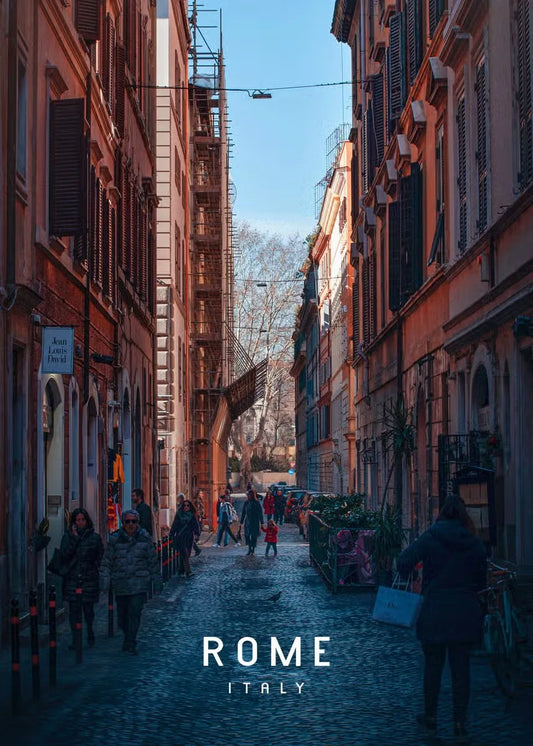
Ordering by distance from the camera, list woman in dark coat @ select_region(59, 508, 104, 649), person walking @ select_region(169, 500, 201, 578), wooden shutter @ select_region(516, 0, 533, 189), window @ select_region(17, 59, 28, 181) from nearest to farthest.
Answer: wooden shutter @ select_region(516, 0, 533, 189), woman in dark coat @ select_region(59, 508, 104, 649), window @ select_region(17, 59, 28, 181), person walking @ select_region(169, 500, 201, 578)

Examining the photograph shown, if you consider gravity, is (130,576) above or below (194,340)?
below

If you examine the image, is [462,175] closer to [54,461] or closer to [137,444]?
[54,461]

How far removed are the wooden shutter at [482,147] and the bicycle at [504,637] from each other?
697 centimetres

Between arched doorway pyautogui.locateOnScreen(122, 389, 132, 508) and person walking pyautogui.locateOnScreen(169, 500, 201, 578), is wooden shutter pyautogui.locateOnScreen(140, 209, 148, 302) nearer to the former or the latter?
arched doorway pyautogui.locateOnScreen(122, 389, 132, 508)

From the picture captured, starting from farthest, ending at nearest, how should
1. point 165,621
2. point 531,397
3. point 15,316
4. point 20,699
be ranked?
1. point 165,621
2. point 15,316
3. point 531,397
4. point 20,699

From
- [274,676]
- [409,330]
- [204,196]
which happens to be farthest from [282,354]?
[274,676]

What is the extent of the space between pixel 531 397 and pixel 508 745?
6.25 meters

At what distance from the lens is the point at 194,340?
51.6 metres

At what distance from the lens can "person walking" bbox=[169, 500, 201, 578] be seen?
26.2 m

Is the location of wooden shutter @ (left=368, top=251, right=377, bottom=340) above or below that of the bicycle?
above

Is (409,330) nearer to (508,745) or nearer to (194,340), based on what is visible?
(508,745)

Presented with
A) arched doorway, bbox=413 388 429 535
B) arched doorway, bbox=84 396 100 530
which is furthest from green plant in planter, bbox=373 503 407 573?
arched doorway, bbox=84 396 100 530

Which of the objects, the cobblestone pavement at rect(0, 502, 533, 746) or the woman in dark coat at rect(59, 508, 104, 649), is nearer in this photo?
the cobblestone pavement at rect(0, 502, 533, 746)

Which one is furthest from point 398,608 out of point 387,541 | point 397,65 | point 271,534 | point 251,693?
point 271,534
